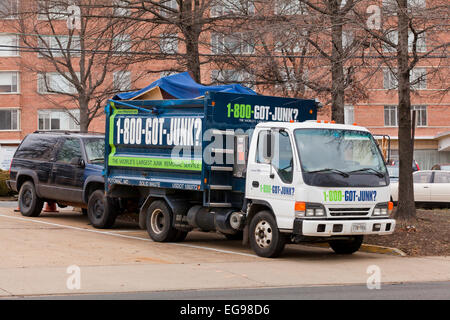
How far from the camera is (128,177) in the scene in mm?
16438

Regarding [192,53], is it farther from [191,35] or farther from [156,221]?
[156,221]

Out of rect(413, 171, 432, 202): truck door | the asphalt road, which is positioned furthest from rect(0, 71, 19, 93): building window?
the asphalt road

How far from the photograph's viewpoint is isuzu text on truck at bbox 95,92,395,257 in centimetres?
1317

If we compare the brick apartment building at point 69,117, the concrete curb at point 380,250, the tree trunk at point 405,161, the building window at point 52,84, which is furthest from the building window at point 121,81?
the concrete curb at point 380,250

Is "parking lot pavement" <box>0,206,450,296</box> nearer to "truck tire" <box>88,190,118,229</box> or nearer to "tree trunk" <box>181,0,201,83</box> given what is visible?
"truck tire" <box>88,190,118,229</box>

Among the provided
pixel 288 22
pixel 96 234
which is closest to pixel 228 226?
pixel 96 234

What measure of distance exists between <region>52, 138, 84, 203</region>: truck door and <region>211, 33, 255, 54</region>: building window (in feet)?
16.0

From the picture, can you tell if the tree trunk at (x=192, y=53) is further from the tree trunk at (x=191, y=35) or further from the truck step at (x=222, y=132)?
the truck step at (x=222, y=132)

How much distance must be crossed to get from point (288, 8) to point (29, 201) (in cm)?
845

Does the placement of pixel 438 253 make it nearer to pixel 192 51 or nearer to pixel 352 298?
pixel 352 298

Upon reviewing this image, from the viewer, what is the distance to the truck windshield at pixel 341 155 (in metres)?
13.3

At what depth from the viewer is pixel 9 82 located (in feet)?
193

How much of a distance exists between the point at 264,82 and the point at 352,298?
1157cm
